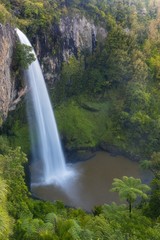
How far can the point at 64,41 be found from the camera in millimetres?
32500

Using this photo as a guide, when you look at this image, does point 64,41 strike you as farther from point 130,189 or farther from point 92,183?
point 130,189

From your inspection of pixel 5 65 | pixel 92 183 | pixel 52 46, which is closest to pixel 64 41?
pixel 52 46

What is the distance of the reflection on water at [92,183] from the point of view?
2438 cm

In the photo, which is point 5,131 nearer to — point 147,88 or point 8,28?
point 8,28

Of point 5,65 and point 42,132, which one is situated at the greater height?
point 5,65

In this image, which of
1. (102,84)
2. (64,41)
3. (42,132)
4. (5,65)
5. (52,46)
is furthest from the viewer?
(102,84)

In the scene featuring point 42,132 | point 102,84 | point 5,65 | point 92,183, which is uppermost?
point 5,65

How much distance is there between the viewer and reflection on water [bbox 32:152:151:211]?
24.4 metres

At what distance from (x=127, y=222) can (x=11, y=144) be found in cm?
1765

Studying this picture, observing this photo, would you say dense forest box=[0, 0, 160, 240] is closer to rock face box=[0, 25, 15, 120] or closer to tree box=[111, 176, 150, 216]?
rock face box=[0, 25, 15, 120]

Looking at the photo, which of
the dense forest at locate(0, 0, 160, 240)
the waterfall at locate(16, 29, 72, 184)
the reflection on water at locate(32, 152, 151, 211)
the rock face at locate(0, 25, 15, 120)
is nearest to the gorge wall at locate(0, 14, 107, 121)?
the rock face at locate(0, 25, 15, 120)

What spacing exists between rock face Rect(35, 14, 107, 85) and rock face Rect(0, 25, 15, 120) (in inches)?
199

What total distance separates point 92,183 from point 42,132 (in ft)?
20.8

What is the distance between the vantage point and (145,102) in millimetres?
33188
